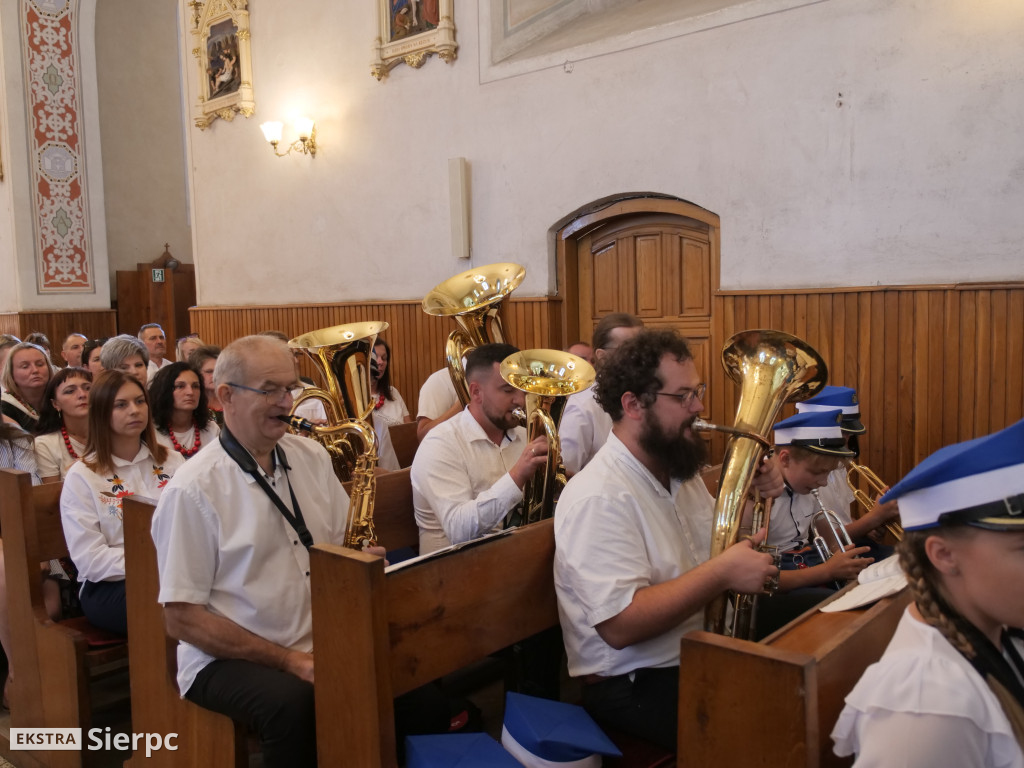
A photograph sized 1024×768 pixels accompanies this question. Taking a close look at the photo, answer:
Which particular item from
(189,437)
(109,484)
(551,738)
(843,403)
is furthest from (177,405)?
(843,403)

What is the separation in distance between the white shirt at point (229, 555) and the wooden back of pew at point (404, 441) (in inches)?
89.5

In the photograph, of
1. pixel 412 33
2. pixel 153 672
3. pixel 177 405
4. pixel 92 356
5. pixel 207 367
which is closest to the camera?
pixel 153 672

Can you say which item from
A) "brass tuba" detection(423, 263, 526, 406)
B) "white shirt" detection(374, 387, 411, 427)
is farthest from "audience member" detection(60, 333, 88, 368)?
"brass tuba" detection(423, 263, 526, 406)

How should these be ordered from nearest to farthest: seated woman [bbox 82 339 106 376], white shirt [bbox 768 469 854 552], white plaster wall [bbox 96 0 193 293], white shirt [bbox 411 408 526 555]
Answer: white shirt [bbox 411 408 526 555], white shirt [bbox 768 469 854 552], seated woman [bbox 82 339 106 376], white plaster wall [bbox 96 0 193 293]

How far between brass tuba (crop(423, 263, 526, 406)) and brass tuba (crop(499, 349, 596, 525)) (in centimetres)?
89

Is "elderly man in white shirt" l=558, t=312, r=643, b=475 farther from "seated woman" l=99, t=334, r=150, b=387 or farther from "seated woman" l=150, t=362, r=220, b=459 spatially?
"seated woman" l=99, t=334, r=150, b=387

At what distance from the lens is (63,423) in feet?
13.0

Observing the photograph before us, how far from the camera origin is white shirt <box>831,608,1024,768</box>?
3.99 feet

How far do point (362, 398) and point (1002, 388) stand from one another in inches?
132

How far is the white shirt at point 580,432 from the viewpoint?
3975 mm

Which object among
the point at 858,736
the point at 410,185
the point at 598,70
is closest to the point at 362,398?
the point at 858,736

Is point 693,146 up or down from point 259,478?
up

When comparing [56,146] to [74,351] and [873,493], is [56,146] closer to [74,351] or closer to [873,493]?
[74,351]

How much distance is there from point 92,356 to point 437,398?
10.1 feet
